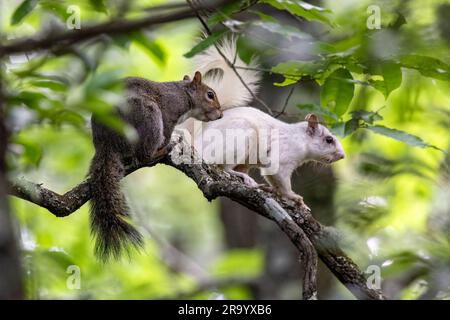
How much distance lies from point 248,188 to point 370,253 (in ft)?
3.43

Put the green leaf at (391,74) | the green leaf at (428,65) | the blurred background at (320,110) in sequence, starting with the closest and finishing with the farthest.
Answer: the blurred background at (320,110), the green leaf at (428,65), the green leaf at (391,74)

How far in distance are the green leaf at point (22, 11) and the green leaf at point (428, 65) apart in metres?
1.31

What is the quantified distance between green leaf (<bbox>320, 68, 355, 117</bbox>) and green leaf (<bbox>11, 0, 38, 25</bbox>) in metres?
1.27

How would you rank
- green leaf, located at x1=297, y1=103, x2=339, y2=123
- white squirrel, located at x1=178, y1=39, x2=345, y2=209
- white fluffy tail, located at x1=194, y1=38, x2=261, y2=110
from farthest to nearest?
white fluffy tail, located at x1=194, y1=38, x2=261, y2=110
white squirrel, located at x1=178, y1=39, x2=345, y2=209
green leaf, located at x1=297, y1=103, x2=339, y2=123

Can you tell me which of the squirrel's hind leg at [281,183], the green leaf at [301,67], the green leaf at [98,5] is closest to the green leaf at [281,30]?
the green leaf at [301,67]

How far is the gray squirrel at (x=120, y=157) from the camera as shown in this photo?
124 inches

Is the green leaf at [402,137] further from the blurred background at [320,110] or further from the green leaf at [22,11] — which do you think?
the green leaf at [22,11]

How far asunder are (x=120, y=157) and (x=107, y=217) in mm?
307

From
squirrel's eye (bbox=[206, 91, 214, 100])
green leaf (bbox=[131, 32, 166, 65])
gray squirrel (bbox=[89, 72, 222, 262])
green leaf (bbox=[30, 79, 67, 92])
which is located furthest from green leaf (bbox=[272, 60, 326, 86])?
squirrel's eye (bbox=[206, 91, 214, 100])

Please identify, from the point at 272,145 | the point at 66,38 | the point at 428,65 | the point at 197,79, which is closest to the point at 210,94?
the point at 197,79

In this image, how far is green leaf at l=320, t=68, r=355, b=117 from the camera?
2.80 meters

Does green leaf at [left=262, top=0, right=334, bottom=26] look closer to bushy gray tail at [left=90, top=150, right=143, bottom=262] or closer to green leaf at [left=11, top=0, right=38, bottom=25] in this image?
green leaf at [left=11, top=0, right=38, bottom=25]

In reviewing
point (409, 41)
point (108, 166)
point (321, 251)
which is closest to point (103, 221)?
point (108, 166)
